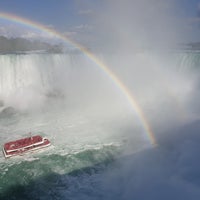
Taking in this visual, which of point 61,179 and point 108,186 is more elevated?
point 61,179

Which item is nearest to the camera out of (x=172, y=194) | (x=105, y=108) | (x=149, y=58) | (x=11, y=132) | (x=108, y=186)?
(x=172, y=194)

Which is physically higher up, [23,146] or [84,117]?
[84,117]

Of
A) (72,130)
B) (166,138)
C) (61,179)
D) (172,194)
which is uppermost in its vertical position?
(72,130)

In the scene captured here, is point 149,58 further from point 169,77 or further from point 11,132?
point 11,132

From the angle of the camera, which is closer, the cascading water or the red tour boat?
the cascading water

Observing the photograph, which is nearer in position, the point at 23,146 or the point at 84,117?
the point at 23,146

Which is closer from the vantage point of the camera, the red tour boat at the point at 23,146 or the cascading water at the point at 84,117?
the cascading water at the point at 84,117

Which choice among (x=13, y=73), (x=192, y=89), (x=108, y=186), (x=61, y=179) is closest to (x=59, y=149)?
(x=61, y=179)

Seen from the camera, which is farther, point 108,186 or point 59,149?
point 59,149
